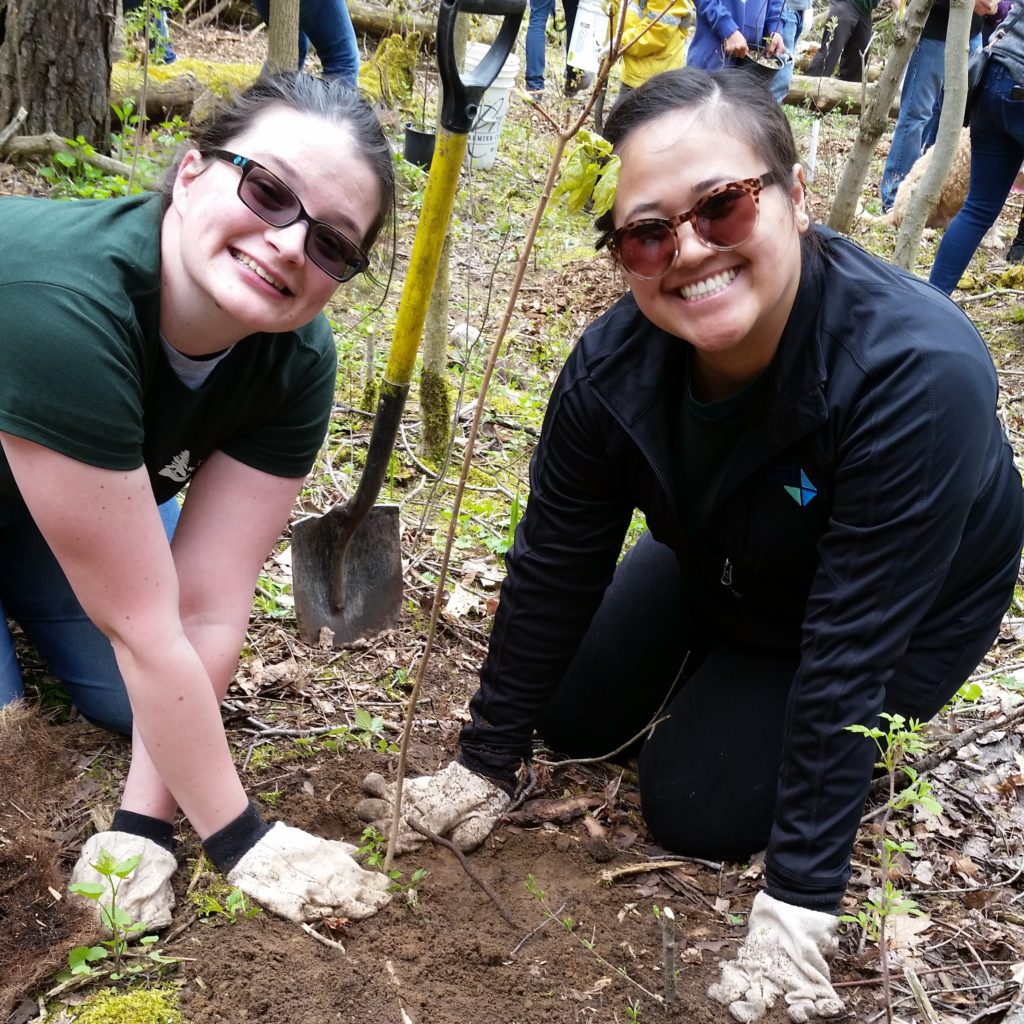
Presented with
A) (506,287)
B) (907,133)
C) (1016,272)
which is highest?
(907,133)

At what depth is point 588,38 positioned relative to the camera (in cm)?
664

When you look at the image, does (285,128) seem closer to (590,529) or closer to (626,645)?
(590,529)

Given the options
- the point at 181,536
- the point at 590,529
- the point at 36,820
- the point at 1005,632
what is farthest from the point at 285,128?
the point at 1005,632

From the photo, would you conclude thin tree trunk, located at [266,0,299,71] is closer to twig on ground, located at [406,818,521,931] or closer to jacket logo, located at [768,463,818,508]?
jacket logo, located at [768,463,818,508]

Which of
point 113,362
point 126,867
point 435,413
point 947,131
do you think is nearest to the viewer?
point 113,362

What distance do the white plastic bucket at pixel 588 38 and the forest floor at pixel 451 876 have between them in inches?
152

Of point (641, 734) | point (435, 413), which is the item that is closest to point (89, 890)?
point (641, 734)

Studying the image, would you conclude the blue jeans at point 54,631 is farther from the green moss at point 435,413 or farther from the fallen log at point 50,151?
the fallen log at point 50,151

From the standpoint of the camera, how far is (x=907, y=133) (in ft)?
25.5

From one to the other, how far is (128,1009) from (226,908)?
0.28 meters

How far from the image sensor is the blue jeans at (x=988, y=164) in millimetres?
4887

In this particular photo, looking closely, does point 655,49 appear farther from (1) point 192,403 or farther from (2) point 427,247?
(1) point 192,403

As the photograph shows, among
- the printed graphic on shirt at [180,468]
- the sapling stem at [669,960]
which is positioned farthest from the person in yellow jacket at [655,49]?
the sapling stem at [669,960]

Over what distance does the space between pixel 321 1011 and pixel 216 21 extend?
32.6 feet
